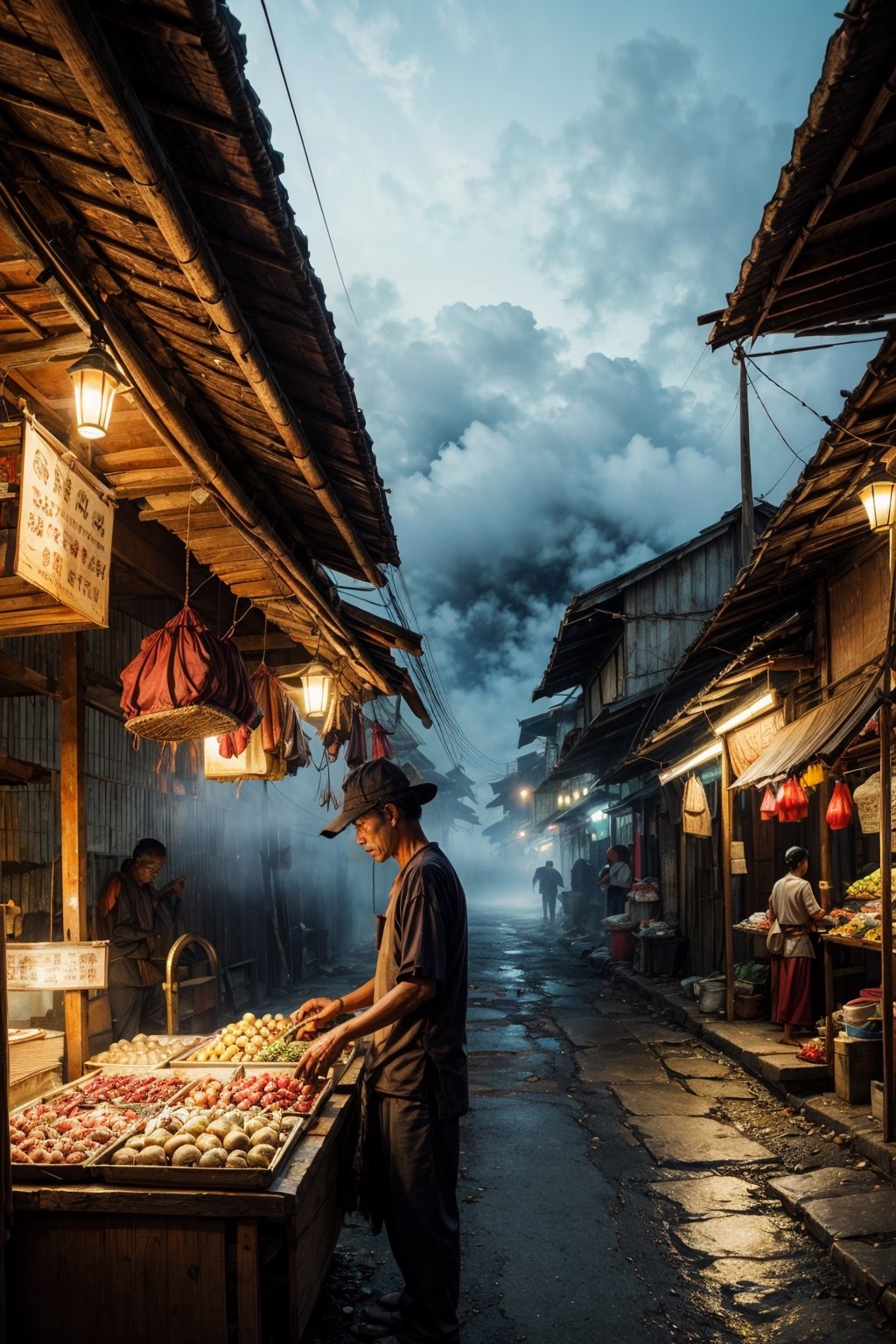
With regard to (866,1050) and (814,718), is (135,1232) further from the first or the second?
(814,718)

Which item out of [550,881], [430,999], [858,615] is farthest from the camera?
[550,881]

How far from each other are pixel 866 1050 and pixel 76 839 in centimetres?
727

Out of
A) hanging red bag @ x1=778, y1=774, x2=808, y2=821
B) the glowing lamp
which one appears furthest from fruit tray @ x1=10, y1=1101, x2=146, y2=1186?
hanging red bag @ x1=778, y1=774, x2=808, y2=821

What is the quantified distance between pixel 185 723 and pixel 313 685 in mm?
3303

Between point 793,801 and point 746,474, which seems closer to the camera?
point 793,801

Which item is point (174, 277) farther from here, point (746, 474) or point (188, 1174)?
point (746, 474)

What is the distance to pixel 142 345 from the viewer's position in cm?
471

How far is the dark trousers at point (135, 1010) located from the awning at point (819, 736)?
6788 mm

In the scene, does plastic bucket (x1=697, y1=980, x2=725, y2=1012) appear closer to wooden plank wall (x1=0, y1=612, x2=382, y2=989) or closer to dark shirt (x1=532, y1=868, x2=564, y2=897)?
wooden plank wall (x1=0, y1=612, x2=382, y2=989)

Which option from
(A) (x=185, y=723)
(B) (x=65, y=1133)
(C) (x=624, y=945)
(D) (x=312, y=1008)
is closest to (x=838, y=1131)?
(D) (x=312, y=1008)

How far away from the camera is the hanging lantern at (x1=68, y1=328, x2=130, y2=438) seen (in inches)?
168

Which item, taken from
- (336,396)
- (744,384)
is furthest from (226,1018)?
(744,384)

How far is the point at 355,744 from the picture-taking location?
10406 mm

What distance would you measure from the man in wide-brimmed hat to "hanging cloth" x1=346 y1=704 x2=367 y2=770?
18.3 feet
